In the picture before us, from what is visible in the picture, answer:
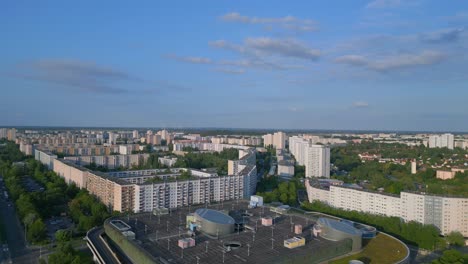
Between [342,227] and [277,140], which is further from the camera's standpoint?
[277,140]

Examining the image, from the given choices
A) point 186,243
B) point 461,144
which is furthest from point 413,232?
point 461,144

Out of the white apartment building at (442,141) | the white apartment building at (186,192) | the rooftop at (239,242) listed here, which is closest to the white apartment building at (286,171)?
the white apartment building at (186,192)

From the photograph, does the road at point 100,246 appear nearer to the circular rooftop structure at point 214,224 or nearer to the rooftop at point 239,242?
the rooftop at point 239,242

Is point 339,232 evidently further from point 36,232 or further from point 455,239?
point 36,232

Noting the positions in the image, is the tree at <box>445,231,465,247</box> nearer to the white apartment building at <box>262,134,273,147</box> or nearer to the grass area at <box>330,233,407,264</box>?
the grass area at <box>330,233,407,264</box>

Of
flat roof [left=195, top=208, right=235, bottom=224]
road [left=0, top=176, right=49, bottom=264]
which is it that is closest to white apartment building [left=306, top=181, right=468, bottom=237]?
flat roof [left=195, top=208, right=235, bottom=224]

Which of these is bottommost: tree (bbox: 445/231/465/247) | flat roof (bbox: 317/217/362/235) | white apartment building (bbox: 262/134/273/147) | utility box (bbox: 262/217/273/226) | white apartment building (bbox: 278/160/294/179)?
tree (bbox: 445/231/465/247)
